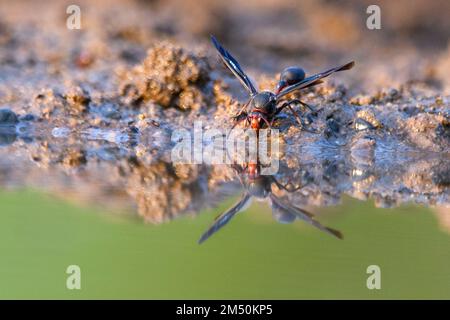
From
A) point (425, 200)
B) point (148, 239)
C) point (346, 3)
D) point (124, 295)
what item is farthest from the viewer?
point (346, 3)

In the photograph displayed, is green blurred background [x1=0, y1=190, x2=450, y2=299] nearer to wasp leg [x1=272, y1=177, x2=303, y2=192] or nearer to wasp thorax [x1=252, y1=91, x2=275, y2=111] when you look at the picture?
wasp leg [x1=272, y1=177, x2=303, y2=192]

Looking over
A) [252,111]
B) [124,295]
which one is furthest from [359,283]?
[252,111]

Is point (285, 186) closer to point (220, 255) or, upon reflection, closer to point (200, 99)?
point (220, 255)

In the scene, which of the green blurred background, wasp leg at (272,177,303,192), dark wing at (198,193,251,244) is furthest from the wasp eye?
the green blurred background

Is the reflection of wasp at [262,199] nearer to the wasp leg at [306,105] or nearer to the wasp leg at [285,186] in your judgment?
the wasp leg at [285,186]

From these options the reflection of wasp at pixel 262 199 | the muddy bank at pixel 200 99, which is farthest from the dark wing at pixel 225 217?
the muddy bank at pixel 200 99

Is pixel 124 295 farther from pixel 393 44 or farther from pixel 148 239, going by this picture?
pixel 393 44

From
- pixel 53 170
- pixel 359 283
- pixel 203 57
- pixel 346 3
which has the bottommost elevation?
pixel 359 283
